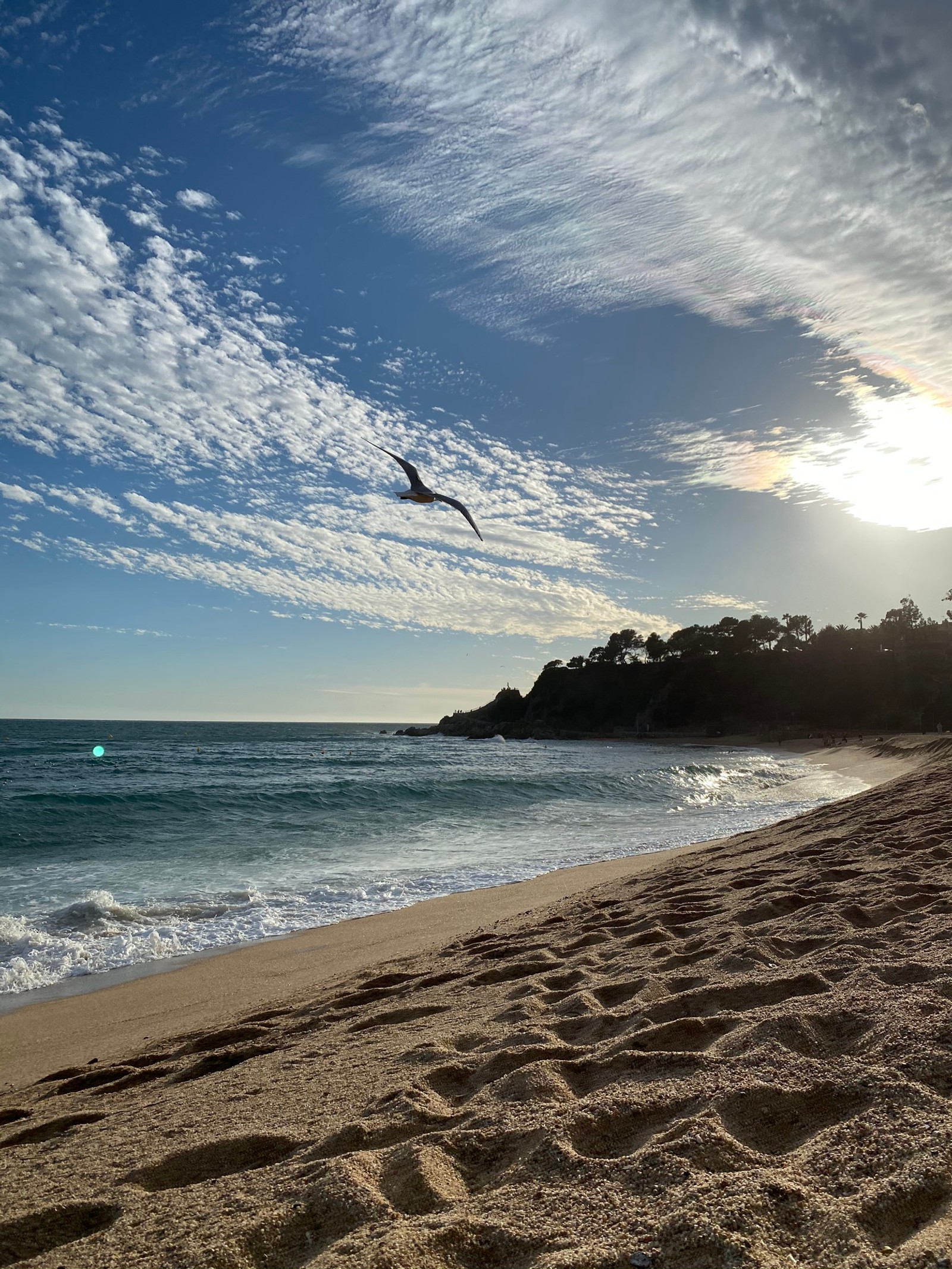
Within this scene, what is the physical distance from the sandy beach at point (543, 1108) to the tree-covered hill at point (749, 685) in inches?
2690

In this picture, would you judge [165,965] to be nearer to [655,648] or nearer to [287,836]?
[287,836]

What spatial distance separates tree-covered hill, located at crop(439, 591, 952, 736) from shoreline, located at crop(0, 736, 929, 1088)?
65332 mm

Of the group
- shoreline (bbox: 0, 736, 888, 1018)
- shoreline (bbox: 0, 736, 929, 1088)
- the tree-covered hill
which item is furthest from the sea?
the tree-covered hill

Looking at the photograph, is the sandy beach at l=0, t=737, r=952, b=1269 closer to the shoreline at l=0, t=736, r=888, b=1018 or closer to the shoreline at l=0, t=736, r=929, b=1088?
the shoreline at l=0, t=736, r=929, b=1088

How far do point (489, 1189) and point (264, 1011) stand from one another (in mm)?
3510

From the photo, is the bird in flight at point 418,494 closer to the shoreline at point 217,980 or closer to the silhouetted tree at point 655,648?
the shoreline at point 217,980

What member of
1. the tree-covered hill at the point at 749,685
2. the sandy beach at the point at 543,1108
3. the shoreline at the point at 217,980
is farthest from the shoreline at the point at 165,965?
the tree-covered hill at the point at 749,685

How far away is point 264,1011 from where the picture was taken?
16.5 feet

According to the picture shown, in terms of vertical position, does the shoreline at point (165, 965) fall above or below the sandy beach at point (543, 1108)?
below

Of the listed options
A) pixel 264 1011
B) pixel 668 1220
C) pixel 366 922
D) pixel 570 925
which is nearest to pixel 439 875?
pixel 366 922

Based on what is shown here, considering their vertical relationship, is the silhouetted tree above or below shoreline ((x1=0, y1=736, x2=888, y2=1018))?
above

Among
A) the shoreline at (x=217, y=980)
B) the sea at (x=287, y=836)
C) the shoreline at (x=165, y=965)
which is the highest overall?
the shoreline at (x=217, y=980)

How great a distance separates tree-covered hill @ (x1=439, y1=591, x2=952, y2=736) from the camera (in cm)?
6900

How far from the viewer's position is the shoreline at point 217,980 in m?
5.11
